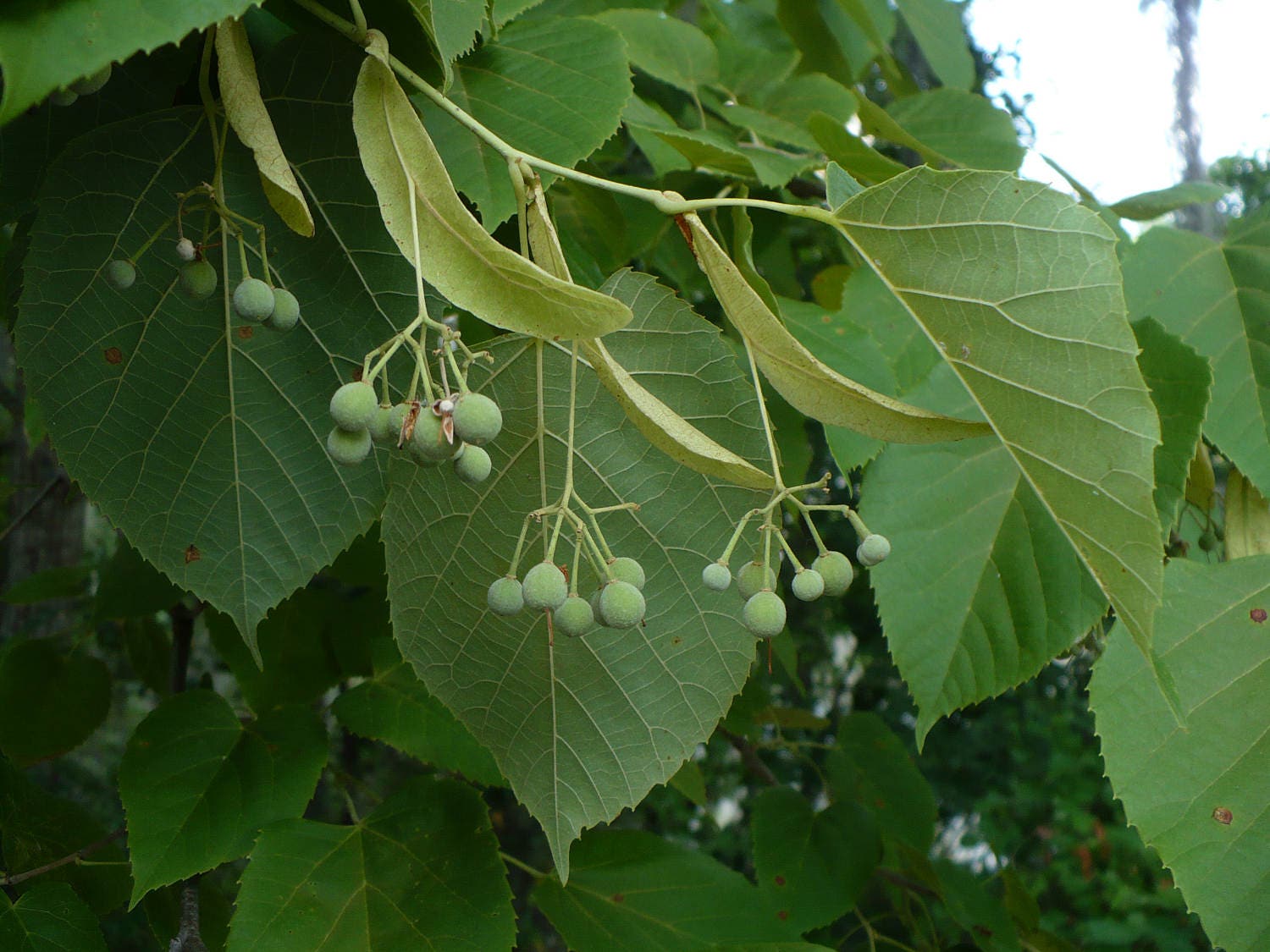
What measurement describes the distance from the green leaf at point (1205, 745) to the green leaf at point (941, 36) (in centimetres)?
127

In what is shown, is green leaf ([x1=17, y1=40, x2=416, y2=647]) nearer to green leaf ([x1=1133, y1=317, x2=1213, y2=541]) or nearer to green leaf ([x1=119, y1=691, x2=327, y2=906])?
green leaf ([x1=119, y1=691, x2=327, y2=906])

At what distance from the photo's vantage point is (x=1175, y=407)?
108cm

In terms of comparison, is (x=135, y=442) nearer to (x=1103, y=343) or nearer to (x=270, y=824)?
(x=270, y=824)

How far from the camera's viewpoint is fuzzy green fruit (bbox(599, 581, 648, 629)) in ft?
2.32

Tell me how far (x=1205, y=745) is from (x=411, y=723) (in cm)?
95

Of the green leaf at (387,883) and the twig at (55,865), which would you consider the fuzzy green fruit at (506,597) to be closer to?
the green leaf at (387,883)

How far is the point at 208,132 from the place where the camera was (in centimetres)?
90

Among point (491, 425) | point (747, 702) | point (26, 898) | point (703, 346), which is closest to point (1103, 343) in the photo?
point (703, 346)

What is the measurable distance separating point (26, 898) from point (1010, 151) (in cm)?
162

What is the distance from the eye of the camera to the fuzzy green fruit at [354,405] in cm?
65

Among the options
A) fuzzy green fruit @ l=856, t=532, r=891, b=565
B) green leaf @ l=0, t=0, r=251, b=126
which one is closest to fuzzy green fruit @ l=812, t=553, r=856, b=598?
fuzzy green fruit @ l=856, t=532, r=891, b=565

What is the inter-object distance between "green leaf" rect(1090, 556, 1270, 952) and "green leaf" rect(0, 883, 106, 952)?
3.71 ft

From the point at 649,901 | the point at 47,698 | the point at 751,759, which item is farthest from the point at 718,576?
the point at 47,698

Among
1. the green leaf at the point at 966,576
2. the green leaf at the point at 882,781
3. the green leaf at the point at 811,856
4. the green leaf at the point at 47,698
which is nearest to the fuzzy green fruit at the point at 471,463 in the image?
the green leaf at the point at 966,576
